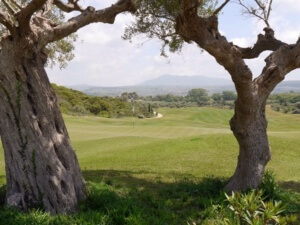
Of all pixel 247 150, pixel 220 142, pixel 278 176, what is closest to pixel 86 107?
pixel 220 142

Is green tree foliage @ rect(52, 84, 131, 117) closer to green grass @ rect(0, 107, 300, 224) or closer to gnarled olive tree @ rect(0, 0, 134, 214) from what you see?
green grass @ rect(0, 107, 300, 224)

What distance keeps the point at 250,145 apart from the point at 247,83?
5.50 ft

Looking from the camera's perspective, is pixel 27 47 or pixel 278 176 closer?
pixel 27 47

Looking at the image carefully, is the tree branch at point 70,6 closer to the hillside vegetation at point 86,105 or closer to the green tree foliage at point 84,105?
the hillside vegetation at point 86,105

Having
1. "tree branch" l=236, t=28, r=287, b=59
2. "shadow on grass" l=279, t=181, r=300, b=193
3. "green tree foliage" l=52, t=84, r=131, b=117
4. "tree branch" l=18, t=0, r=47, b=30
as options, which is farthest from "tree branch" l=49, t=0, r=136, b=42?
"green tree foliage" l=52, t=84, r=131, b=117

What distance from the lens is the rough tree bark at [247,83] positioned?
934 cm

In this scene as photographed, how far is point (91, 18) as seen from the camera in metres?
9.63

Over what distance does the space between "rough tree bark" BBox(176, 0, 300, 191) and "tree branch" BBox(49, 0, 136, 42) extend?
68.3 inches

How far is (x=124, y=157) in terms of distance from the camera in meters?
20.5

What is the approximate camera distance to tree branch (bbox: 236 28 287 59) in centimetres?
1090

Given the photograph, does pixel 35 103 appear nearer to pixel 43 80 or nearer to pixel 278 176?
pixel 43 80

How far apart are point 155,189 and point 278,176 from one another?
6386 millimetres

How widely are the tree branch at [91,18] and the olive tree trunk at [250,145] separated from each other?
3899 mm

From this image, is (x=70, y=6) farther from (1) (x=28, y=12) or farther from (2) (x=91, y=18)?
(1) (x=28, y=12)
